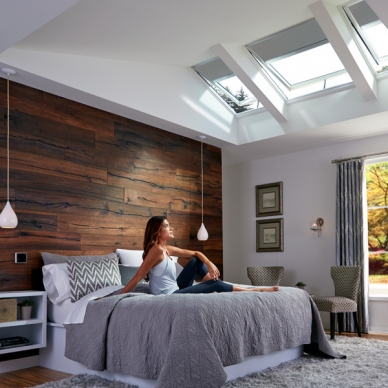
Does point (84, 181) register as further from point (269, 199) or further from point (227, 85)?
point (269, 199)

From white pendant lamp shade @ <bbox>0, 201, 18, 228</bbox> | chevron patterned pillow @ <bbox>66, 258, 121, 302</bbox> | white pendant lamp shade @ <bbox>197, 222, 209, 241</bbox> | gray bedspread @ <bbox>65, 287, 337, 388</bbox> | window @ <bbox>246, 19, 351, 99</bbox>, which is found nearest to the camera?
gray bedspread @ <bbox>65, 287, 337, 388</bbox>

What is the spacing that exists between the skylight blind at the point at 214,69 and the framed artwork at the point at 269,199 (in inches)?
79.7

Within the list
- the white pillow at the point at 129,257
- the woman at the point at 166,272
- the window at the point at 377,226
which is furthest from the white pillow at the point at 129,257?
the window at the point at 377,226

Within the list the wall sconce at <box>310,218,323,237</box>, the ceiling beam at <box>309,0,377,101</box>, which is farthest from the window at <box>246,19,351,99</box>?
the wall sconce at <box>310,218,323,237</box>

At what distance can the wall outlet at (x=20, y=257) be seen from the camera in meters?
4.58

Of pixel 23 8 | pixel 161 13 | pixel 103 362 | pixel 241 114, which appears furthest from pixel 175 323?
pixel 241 114

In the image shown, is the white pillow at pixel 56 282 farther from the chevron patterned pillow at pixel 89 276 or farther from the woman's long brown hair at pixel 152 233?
the woman's long brown hair at pixel 152 233

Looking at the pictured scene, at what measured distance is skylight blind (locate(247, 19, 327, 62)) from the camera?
5.25m

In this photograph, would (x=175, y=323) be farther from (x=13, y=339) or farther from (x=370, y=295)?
(x=370, y=295)

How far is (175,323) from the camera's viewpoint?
312 centimetres

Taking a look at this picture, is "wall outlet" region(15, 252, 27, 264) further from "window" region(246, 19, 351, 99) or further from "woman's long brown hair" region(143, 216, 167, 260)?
"window" region(246, 19, 351, 99)

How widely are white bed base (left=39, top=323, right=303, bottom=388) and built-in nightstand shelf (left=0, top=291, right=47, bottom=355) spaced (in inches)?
4.1

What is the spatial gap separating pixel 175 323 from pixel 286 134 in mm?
3925

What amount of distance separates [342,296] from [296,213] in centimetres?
156
